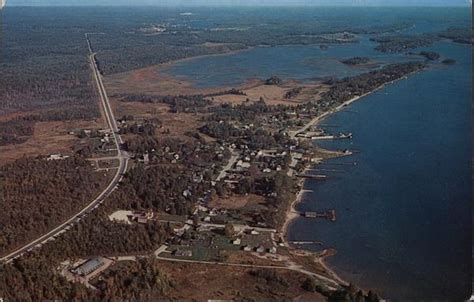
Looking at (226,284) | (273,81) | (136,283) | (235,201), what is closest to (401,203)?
(235,201)

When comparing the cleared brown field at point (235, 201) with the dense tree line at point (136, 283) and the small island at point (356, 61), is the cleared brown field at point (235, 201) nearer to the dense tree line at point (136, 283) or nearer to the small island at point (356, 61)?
the dense tree line at point (136, 283)

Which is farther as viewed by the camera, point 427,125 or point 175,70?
point 175,70

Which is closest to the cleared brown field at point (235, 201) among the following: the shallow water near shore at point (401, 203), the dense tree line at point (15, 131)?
the shallow water near shore at point (401, 203)

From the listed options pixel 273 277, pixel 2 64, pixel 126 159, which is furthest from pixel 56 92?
pixel 273 277

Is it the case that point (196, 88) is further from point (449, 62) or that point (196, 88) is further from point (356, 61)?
point (449, 62)

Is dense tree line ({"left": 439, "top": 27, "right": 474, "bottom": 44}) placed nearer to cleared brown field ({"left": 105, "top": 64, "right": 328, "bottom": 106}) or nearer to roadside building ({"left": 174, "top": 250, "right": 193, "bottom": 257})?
cleared brown field ({"left": 105, "top": 64, "right": 328, "bottom": 106})

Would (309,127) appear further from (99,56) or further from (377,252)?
(99,56)

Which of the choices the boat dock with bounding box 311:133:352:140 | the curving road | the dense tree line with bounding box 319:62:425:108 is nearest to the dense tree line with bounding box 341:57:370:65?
the dense tree line with bounding box 319:62:425:108
